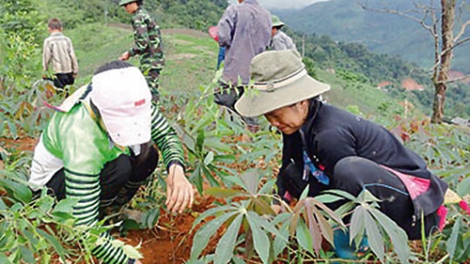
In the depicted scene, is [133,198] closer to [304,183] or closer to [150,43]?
[304,183]

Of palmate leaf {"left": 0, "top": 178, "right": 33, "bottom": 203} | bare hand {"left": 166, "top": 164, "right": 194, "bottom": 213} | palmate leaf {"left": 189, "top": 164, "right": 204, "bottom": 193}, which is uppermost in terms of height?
palmate leaf {"left": 0, "top": 178, "right": 33, "bottom": 203}

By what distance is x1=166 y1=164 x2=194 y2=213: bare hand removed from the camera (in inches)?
58.5

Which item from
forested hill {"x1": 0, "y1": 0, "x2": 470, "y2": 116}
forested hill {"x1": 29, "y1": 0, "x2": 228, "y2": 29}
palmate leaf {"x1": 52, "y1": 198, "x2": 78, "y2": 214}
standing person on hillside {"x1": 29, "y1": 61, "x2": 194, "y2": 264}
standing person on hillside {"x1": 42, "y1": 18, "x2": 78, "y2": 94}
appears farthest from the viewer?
forested hill {"x1": 29, "y1": 0, "x2": 228, "y2": 29}

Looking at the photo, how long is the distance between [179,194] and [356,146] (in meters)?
0.55

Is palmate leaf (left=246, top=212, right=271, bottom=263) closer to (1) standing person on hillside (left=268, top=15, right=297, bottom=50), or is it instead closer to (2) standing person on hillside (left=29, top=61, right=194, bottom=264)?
(2) standing person on hillside (left=29, top=61, right=194, bottom=264)

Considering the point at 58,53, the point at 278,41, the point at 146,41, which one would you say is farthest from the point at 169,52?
the point at 278,41

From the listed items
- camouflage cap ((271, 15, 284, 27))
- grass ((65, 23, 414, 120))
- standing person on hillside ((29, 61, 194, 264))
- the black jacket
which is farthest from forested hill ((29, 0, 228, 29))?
the black jacket

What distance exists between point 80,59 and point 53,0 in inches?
391

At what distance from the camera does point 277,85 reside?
4.86 feet

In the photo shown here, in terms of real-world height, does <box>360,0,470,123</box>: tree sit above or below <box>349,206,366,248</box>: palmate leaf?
below

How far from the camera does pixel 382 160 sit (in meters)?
1.52

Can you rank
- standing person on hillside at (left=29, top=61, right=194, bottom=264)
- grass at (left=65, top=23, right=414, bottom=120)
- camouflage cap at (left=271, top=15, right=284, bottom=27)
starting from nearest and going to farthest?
standing person on hillside at (left=29, top=61, right=194, bottom=264)
camouflage cap at (left=271, top=15, right=284, bottom=27)
grass at (left=65, top=23, right=414, bottom=120)

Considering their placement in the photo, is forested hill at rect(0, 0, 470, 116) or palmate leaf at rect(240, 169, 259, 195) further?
forested hill at rect(0, 0, 470, 116)

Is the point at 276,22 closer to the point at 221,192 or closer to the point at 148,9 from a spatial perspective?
the point at 221,192
